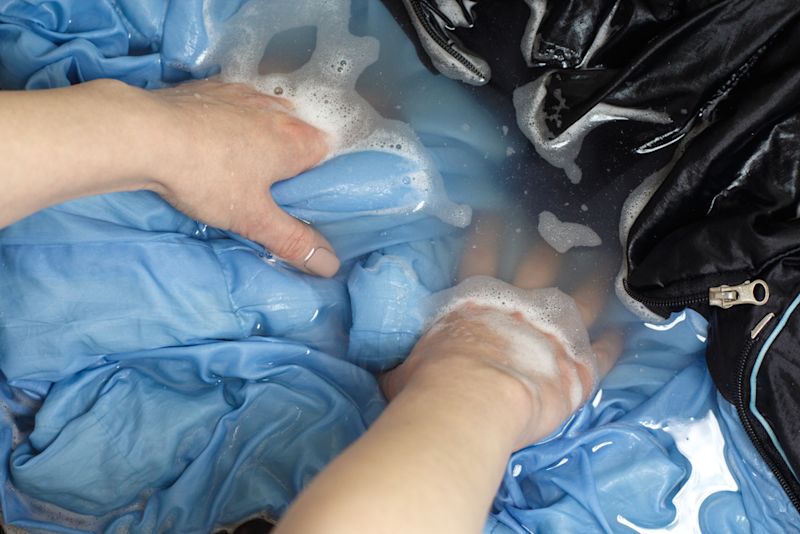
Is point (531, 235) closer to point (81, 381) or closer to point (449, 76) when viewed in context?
point (449, 76)

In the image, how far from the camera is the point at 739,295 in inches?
32.7

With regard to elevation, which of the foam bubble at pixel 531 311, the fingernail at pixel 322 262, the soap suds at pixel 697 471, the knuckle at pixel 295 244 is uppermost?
the knuckle at pixel 295 244

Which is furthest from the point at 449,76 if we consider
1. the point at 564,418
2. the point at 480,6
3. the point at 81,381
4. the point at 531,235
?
the point at 81,381

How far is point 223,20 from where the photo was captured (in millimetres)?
1069

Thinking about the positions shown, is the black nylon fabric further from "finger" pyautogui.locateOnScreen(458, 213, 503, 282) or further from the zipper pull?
"finger" pyautogui.locateOnScreen(458, 213, 503, 282)

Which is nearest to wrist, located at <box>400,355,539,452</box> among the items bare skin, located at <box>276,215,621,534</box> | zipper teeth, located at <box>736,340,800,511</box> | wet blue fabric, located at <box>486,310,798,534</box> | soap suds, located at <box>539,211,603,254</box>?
bare skin, located at <box>276,215,621,534</box>

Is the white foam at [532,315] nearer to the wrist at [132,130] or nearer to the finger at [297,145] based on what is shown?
the finger at [297,145]

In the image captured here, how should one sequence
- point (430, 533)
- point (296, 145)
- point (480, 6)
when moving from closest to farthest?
point (430, 533)
point (296, 145)
point (480, 6)

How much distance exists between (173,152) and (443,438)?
439 millimetres

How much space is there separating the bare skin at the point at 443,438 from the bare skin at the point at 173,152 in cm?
27

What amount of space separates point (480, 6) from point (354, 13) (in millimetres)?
195

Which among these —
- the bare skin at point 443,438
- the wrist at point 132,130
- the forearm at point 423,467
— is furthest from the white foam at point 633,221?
the wrist at point 132,130

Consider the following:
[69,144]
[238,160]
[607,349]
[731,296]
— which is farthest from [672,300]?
[69,144]

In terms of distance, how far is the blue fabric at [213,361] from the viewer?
0.87 meters
